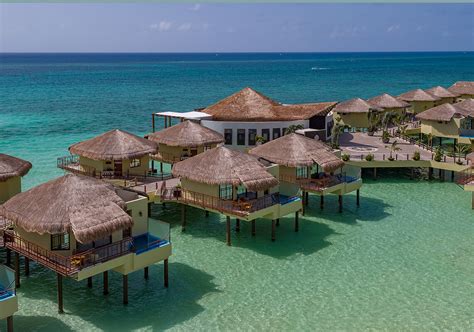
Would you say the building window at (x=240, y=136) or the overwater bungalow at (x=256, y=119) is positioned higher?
the overwater bungalow at (x=256, y=119)

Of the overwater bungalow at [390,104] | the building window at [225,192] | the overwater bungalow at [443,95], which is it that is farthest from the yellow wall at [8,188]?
the overwater bungalow at [443,95]

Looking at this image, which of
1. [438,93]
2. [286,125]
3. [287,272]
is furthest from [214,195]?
[438,93]

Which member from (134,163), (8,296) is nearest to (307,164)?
(134,163)

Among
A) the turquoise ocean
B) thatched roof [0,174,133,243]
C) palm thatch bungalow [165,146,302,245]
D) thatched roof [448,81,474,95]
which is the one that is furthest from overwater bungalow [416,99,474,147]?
thatched roof [0,174,133,243]

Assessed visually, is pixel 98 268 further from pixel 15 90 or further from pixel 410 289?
pixel 15 90

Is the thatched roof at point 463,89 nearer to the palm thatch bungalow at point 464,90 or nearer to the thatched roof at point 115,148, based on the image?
the palm thatch bungalow at point 464,90

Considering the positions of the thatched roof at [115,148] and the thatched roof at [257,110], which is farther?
the thatched roof at [257,110]

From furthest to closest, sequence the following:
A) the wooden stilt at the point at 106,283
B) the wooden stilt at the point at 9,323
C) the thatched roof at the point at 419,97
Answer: the thatched roof at the point at 419,97, the wooden stilt at the point at 106,283, the wooden stilt at the point at 9,323
